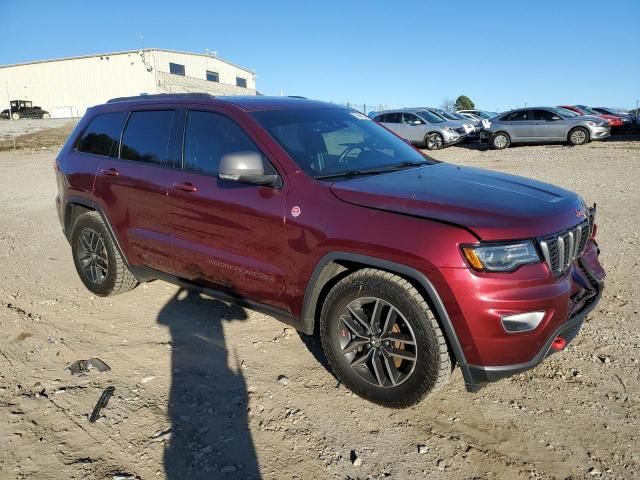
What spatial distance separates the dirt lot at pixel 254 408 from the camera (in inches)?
102

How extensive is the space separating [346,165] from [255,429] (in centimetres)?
180

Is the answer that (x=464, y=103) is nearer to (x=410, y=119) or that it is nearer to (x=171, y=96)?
(x=410, y=119)

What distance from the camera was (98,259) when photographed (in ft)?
15.7

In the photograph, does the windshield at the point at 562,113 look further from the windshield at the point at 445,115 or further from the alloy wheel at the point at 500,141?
the windshield at the point at 445,115

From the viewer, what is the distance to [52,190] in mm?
11914

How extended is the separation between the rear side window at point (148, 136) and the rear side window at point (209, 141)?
27 centimetres

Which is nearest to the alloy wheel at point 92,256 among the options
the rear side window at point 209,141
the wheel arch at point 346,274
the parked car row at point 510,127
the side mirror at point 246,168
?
the rear side window at point 209,141

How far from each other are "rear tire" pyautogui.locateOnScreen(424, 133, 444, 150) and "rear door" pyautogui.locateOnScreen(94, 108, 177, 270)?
1660 cm

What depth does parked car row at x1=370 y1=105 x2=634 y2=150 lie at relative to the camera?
60.1 ft

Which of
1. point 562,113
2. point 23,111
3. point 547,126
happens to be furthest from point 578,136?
point 23,111

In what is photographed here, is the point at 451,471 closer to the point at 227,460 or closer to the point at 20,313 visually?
the point at 227,460

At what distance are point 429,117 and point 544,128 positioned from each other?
4.27m

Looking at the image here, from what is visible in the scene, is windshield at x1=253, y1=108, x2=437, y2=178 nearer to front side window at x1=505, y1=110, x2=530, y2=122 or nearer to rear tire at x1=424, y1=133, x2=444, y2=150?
rear tire at x1=424, y1=133, x2=444, y2=150

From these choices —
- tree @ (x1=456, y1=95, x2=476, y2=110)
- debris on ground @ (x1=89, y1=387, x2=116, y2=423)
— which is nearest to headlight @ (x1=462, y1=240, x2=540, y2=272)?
debris on ground @ (x1=89, y1=387, x2=116, y2=423)
